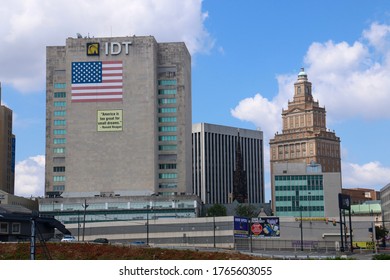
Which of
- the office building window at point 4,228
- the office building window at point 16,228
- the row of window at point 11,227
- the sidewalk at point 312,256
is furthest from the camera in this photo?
the office building window at point 16,228

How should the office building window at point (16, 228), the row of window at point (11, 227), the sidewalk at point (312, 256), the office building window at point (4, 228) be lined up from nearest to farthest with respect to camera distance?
the sidewalk at point (312, 256), the office building window at point (4, 228), the row of window at point (11, 227), the office building window at point (16, 228)

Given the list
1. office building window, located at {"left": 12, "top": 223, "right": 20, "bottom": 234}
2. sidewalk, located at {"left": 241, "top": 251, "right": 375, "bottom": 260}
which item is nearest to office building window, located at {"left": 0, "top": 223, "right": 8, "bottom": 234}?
office building window, located at {"left": 12, "top": 223, "right": 20, "bottom": 234}

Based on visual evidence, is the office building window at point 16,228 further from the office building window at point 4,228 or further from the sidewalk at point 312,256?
the sidewalk at point 312,256

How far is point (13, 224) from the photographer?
12538 centimetres

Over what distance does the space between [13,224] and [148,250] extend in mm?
29240

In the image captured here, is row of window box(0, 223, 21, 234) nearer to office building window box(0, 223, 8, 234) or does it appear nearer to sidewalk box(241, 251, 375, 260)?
office building window box(0, 223, 8, 234)

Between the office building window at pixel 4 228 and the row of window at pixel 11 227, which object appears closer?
the office building window at pixel 4 228

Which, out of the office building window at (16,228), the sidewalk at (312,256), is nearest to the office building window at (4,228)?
the office building window at (16,228)

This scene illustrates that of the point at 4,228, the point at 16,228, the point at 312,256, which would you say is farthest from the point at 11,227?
the point at 312,256

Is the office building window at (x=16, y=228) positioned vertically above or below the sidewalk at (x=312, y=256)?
above
